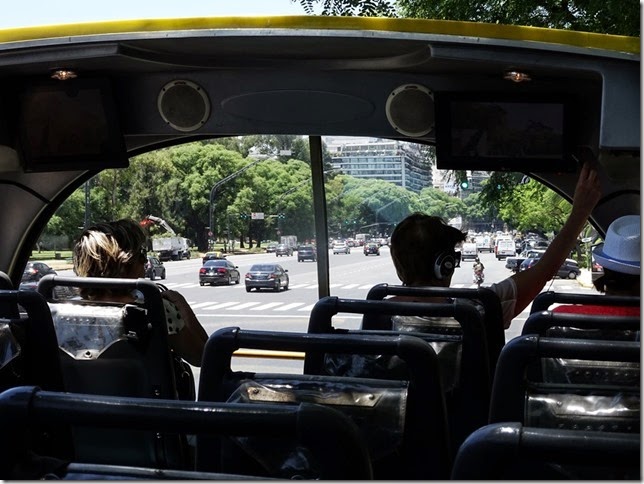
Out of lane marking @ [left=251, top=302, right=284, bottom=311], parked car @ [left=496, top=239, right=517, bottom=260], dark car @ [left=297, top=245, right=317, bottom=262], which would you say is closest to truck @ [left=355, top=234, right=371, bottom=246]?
dark car @ [left=297, top=245, right=317, bottom=262]

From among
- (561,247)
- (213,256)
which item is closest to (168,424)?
(561,247)

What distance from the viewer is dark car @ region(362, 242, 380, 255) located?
527 cm

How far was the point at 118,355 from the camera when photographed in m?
3.23

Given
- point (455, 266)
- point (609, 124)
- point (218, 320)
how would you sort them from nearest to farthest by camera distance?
point (609, 124), point (455, 266), point (218, 320)

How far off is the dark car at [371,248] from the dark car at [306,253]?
1.38 feet

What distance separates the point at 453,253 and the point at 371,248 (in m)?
1.33

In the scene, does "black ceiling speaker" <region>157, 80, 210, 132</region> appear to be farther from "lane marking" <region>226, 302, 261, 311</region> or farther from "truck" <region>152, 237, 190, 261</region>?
"lane marking" <region>226, 302, 261, 311</region>

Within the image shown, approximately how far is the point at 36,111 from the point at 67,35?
188 centimetres

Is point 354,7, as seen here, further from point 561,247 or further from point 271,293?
point 561,247

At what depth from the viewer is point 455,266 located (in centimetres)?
410

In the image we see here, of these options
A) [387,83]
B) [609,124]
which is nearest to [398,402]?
[609,124]

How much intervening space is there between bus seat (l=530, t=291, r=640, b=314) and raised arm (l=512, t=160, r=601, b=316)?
0.40 meters

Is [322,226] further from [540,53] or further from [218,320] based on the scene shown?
[540,53]

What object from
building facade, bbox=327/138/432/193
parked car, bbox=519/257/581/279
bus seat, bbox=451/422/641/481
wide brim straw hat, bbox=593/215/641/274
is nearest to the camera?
bus seat, bbox=451/422/641/481
